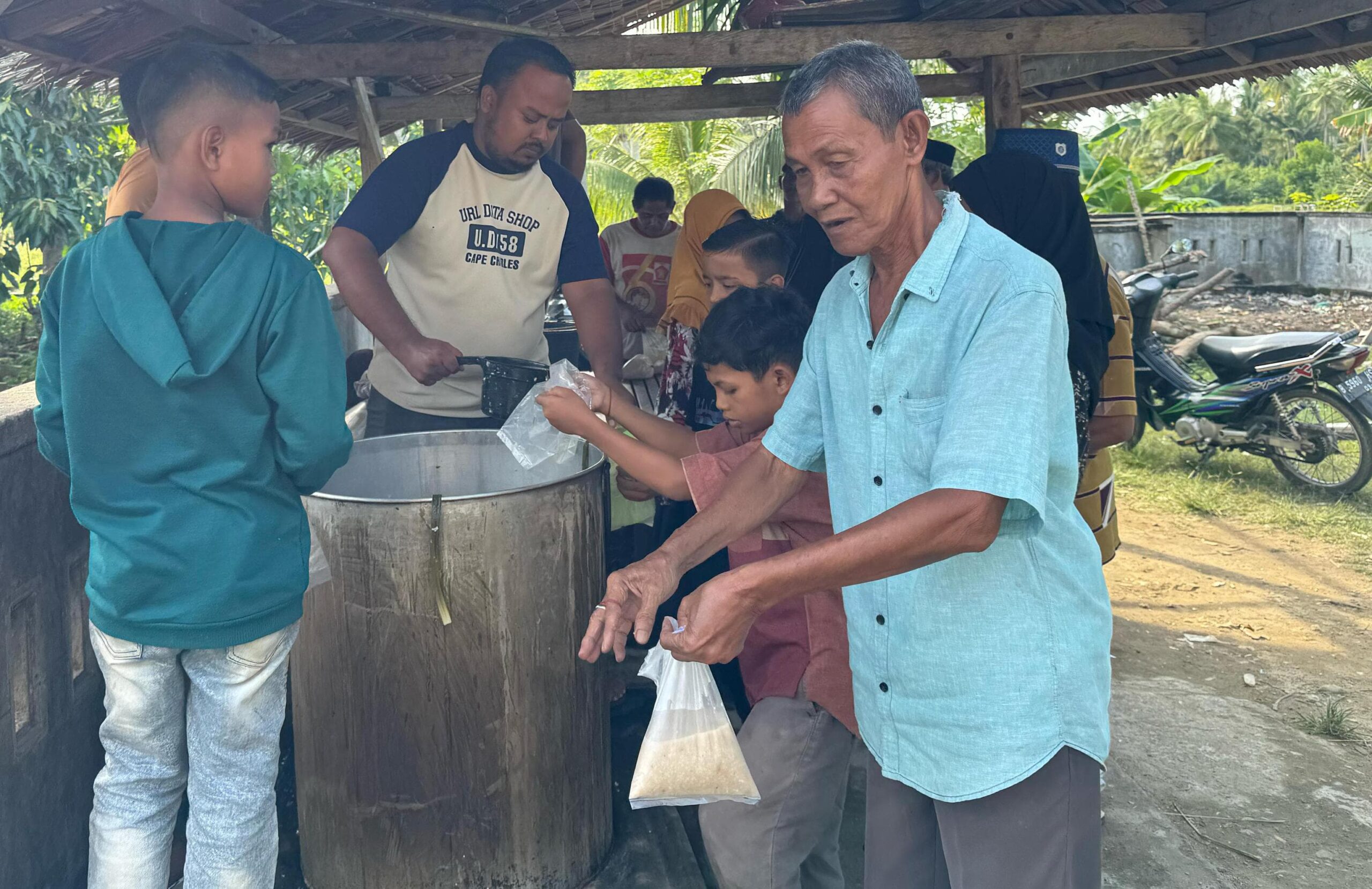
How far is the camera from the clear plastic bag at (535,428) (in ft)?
8.32

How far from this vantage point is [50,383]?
1.97 meters

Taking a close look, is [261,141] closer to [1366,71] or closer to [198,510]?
[198,510]

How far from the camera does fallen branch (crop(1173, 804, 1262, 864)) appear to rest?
Answer: 3027 millimetres

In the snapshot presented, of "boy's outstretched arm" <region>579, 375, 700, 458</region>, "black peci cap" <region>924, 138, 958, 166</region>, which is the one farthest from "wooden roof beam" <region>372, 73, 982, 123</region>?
"boy's outstretched arm" <region>579, 375, 700, 458</region>

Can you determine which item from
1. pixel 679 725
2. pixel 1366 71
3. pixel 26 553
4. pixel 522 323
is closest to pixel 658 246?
pixel 522 323

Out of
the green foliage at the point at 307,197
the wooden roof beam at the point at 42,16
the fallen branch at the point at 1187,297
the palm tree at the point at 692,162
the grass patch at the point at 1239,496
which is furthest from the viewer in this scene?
the palm tree at the point at 692,162

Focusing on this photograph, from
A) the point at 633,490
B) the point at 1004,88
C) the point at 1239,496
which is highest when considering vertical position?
the point at 1004,88

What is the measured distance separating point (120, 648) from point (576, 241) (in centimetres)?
175

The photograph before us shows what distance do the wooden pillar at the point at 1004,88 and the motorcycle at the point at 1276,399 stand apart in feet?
8.02

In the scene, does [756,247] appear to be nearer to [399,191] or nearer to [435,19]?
[399,191]

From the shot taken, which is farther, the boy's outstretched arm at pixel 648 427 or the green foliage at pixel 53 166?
the green foliage at pixel 53 166

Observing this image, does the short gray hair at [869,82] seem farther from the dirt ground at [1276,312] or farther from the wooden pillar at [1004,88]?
the dirt ground at [1276,312]

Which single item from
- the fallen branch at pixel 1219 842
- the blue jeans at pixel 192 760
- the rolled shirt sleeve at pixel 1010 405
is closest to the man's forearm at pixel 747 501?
the rolled shirt sleeve at pixel 1010 405

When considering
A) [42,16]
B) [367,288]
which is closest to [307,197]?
[42,16]
